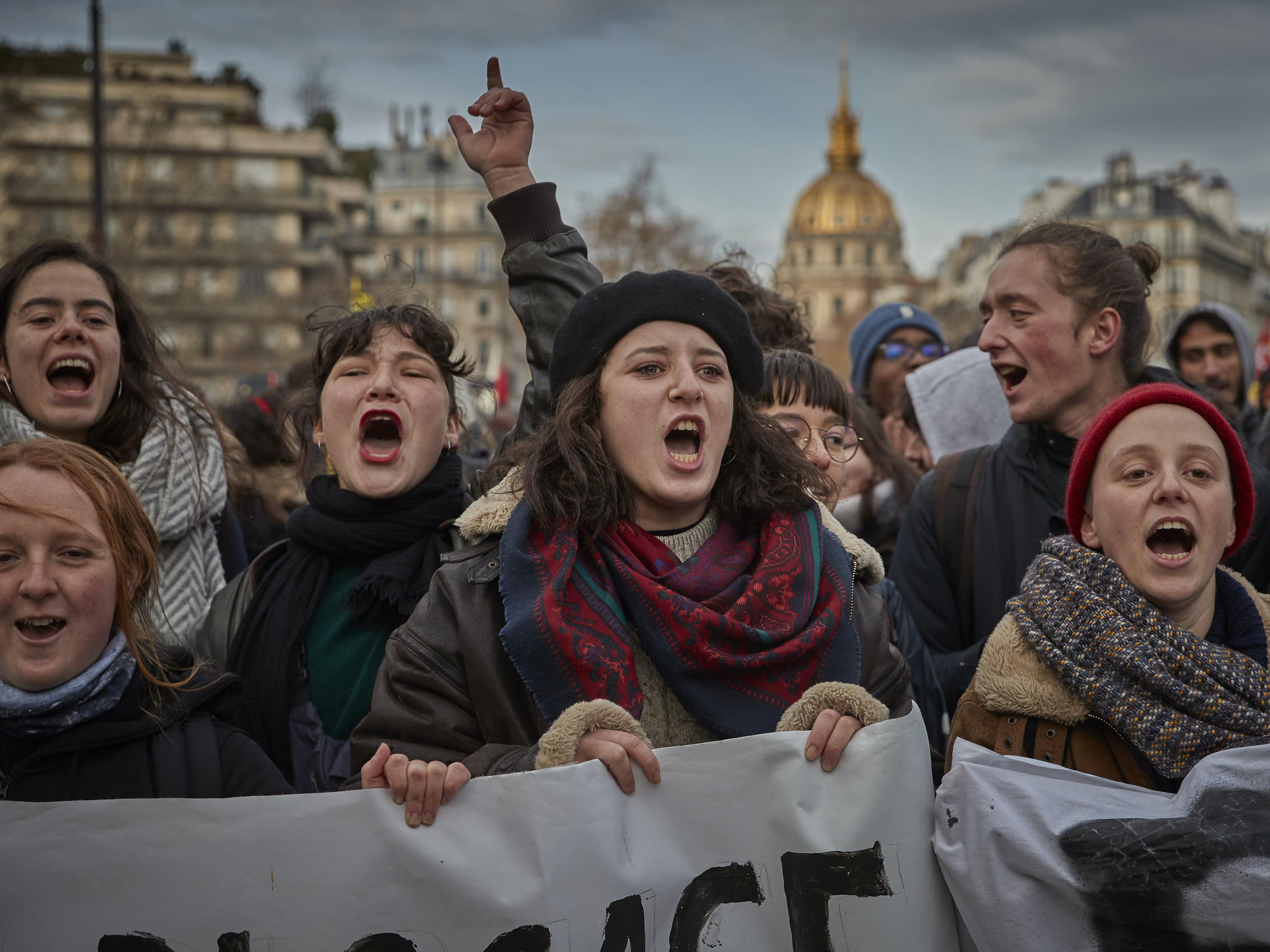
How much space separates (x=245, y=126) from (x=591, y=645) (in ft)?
243

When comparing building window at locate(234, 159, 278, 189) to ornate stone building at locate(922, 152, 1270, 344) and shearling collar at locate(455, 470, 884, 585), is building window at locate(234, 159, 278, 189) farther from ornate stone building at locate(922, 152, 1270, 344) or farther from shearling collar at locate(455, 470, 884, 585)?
shearling collar at locate(455, 470, 884, 585)

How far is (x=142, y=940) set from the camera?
2.45m

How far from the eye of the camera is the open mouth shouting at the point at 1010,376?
3.77 m

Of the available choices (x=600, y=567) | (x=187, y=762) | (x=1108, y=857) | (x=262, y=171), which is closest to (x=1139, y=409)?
(x=1108, y=857)

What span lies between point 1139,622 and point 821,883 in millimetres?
836

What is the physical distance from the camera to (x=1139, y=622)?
103 inches

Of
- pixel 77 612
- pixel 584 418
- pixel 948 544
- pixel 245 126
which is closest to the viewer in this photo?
pixel 77 612

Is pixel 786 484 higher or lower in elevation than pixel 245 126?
lower

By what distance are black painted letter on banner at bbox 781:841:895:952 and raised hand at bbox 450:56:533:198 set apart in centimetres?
200

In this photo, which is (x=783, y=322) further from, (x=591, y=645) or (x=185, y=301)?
(x=185, y=301)

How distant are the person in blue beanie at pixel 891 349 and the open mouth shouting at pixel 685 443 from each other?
3.07 meters

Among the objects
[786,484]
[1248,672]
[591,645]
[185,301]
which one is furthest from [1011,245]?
[185,301]

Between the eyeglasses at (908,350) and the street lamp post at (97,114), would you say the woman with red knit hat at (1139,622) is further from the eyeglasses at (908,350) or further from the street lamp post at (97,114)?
the street lamp post at (97,114)

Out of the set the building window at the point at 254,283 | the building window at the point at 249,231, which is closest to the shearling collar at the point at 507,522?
the building window at the point at 249,231
